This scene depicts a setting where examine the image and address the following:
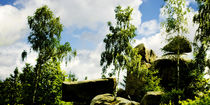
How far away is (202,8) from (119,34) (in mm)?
7822

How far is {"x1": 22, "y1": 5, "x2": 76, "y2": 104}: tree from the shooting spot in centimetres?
1904

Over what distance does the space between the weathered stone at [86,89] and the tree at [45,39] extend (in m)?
2.93

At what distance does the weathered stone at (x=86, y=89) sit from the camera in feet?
60.6

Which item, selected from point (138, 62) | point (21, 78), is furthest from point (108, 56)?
point (21, 78)

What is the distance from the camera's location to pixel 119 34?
1884cm

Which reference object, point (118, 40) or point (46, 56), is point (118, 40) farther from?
point (46, 56)

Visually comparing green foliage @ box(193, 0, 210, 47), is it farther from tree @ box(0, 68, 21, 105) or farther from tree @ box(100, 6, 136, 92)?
tree @ box(0, 68, 21, 105)

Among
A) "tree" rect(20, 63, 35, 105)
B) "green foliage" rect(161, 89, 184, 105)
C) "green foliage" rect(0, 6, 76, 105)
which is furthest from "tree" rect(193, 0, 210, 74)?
"tree" rect(20, 63, 35, 105)

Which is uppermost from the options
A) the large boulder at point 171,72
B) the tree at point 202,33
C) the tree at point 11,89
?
the tree at point 202,33

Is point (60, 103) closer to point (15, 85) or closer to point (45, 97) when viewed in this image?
point (45, 97)

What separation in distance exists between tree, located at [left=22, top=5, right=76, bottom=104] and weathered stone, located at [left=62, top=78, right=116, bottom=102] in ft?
9.62

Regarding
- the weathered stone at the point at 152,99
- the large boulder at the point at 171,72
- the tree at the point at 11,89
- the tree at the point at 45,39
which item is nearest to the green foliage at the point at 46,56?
the tree at the point at 45,39

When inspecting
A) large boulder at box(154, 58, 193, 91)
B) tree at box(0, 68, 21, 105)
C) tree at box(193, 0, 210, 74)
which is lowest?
tree at box(0, 68, 21, 105)

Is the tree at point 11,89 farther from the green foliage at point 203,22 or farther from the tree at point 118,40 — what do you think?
the green foliage at point 203,22
